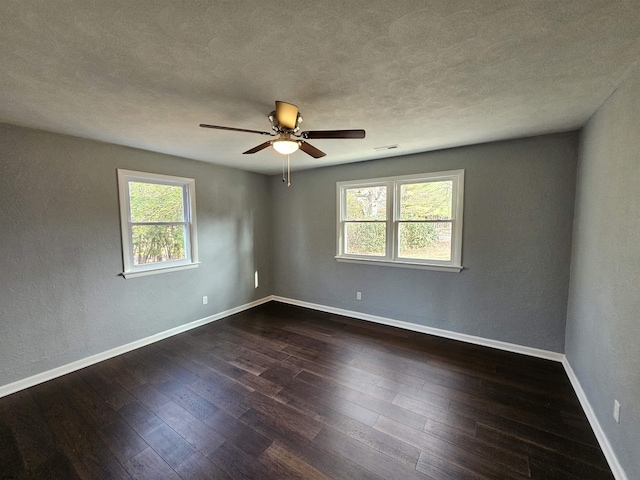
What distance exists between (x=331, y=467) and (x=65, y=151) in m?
3.76


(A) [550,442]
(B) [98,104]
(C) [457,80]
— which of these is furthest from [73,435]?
(C) [457,80]

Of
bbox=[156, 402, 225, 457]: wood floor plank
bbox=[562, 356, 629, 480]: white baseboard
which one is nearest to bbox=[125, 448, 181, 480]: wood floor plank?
bbox=[156, 402, 225, 457]: wood floor plank

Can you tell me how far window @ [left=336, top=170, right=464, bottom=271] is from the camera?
348cm

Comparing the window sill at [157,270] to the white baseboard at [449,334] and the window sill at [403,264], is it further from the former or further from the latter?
the window sill at [403,264]

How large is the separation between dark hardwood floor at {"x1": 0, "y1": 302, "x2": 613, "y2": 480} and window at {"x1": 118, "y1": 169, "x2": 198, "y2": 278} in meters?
1.15

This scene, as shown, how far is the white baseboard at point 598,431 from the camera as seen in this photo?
160cm

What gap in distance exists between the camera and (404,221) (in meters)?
3.82

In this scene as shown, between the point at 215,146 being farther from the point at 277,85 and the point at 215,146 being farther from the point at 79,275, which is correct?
the point at 79,275

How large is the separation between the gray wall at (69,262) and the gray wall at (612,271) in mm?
4429

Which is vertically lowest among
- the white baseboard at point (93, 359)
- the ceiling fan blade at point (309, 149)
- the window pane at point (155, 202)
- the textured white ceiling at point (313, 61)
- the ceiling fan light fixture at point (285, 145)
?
the white baseboard at point (93, 359)

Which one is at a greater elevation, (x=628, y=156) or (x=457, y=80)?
(x=457, y=80)

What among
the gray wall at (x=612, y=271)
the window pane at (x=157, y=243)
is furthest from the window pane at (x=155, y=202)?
the gray wall at (x=612, y=271)

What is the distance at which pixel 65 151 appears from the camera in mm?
2729

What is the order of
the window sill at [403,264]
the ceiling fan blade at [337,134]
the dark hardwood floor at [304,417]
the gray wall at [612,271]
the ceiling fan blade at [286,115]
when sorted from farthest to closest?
1. the window sill at [403,264]
2. the ceiling fan blade at [337,134]
3. the ceiling fan blade at [286,115]
4. the dark hardwood floor at [304,417]
5. the gray wall at [612,271]
